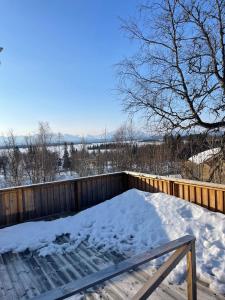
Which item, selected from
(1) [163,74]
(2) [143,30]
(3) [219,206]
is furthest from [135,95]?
(3) [219,206]

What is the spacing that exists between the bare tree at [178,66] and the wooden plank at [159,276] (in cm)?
632

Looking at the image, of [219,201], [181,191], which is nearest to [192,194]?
[181,191]

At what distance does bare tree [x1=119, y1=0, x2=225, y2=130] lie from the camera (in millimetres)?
7055

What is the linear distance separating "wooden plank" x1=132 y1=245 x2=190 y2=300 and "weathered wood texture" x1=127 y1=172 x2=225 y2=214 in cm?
319

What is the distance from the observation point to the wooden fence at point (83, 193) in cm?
526

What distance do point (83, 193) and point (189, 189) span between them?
9.13 ft

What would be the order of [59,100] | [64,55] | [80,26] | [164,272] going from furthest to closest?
[59,100] → [64,55] → [80,26] → [164,272]

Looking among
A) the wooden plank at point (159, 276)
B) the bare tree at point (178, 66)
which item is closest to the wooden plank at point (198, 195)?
the bare tree at point (178, 66)

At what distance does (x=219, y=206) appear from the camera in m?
4.90

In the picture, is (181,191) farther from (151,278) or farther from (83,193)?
(151,278)

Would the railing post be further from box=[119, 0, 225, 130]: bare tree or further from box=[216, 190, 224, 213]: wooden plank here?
box=[119, 0, 225, 130]: bare tree

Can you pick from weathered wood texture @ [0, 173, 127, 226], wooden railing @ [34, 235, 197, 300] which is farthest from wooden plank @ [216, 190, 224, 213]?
weathered wood texture @ [0, 173, 127, 226]

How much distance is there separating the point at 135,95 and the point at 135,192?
3.74 m

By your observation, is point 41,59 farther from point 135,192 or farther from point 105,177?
point 135,192
